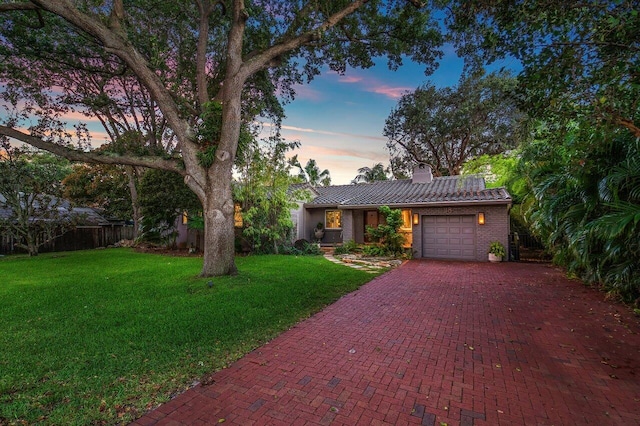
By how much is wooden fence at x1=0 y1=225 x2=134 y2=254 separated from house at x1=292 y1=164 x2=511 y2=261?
12.4 metres

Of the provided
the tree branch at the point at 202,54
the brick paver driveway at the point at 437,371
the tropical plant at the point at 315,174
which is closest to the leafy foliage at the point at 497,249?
the brick paver driveway at the point at 437,371

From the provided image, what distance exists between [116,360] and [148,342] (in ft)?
1.62

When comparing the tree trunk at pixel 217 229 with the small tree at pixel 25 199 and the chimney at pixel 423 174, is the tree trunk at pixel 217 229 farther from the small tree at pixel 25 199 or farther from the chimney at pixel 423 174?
the chimney at pixel 423 174

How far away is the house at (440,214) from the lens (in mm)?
12094

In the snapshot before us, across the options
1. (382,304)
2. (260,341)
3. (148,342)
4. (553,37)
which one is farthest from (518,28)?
(148,342)

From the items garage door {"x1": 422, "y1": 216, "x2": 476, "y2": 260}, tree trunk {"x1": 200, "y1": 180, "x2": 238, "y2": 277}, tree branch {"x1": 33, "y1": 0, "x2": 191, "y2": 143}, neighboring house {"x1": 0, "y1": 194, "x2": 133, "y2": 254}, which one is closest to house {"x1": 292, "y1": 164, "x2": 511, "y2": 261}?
garage door {"x1": 422, "y1": 216, "x2": 476, "y2": 260}

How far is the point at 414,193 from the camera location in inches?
577

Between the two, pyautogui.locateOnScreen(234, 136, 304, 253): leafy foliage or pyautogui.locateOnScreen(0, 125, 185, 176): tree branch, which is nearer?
pyautogui.locateOnScreen(0, 125, 185, 176): tree branch

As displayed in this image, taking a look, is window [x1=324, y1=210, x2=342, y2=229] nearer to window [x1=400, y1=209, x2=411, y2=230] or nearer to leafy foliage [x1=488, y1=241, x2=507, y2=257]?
window [x1=400, y1=209, x2=411, y2=230]

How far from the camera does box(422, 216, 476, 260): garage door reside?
12578 millimetres

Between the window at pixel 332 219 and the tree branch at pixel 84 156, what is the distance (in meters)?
11.1

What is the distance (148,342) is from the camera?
3.81 m

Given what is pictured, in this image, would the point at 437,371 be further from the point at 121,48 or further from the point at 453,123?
the point at 453,123

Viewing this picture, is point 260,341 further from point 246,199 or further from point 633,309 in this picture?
point 246,199
